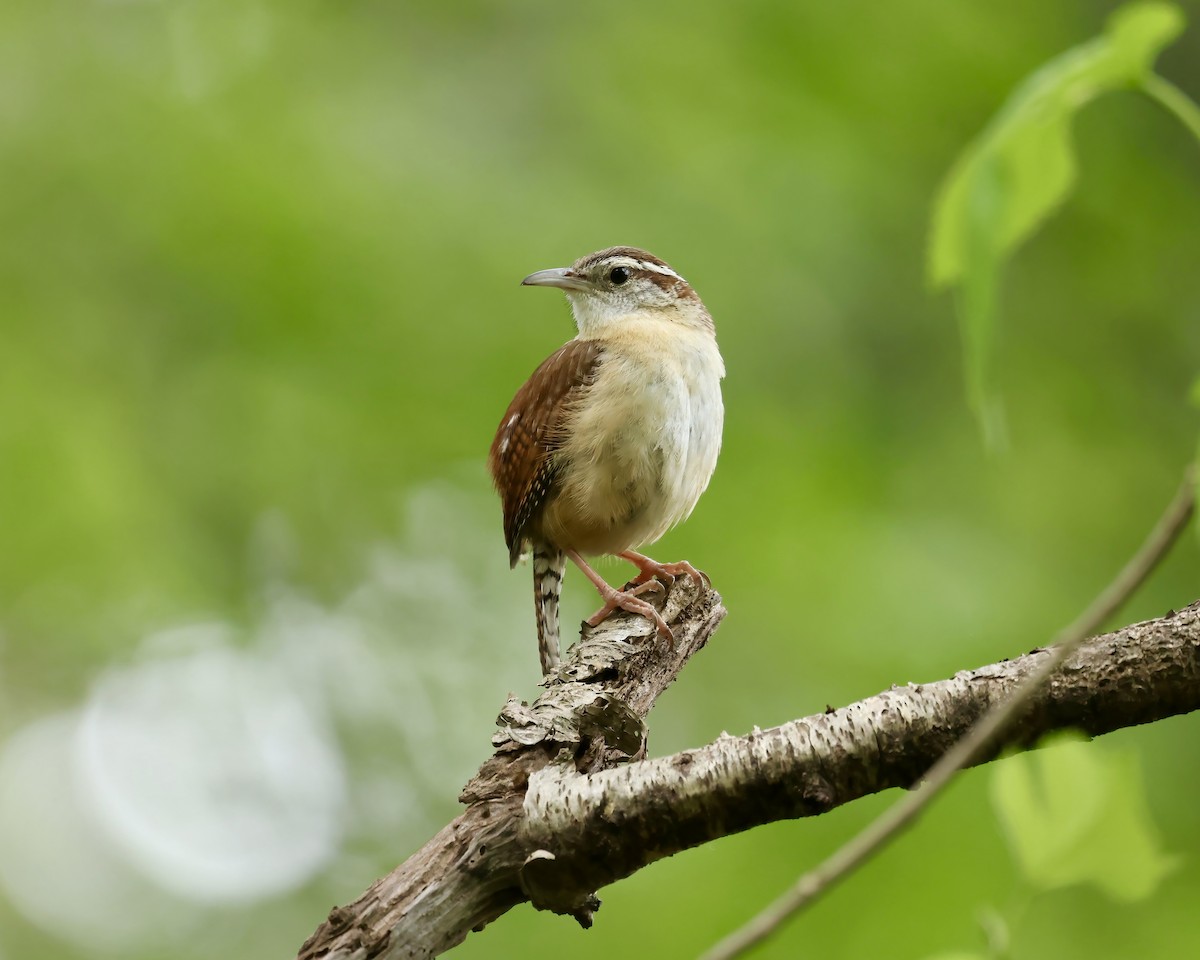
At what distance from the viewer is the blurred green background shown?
5.40 meters

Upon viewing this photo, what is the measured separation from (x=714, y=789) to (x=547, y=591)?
10.4 ft

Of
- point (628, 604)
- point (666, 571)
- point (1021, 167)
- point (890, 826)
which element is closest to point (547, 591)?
point (666, 571)

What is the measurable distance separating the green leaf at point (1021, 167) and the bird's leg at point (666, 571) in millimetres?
3193

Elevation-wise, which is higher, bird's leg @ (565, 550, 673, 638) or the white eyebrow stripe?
the white eyebrow stripe

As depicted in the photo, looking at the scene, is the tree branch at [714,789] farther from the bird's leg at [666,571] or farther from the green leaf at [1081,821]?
the bird's leg at [666,571]

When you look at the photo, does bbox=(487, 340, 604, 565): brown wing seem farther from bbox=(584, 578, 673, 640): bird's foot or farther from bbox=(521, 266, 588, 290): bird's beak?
bbox=(584, 578, 673, 640): bird's foot

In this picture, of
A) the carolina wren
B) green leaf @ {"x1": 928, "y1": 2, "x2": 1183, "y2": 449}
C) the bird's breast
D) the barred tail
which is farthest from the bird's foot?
green leaf @ {"x1": 928, "y1": 2, "x2": 1183, "y2": 449}

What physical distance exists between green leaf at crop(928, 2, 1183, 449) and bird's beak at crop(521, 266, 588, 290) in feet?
14.3

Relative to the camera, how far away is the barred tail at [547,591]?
5.54 meters

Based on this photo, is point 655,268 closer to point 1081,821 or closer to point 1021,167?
point 1021,167

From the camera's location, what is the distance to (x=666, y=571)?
4703 mm

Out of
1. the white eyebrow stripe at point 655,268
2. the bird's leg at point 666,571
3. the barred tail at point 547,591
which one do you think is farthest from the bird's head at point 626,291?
the bird's leg at point 666,571

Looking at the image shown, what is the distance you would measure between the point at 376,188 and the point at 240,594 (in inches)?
76.9

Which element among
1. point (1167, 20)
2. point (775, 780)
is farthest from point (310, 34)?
point (1167, 20)
